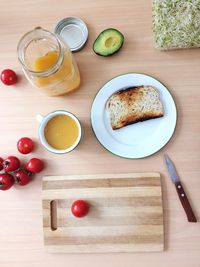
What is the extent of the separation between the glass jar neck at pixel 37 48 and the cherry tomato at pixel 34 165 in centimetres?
26

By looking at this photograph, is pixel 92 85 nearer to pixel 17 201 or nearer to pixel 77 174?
pixel 77 174

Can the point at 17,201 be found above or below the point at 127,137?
below

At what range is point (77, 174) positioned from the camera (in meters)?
1.11

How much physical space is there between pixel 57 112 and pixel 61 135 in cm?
7

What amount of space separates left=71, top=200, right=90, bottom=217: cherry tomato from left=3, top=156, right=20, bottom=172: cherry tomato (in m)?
0.20

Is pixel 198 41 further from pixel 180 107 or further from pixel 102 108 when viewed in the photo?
pixel 102 108

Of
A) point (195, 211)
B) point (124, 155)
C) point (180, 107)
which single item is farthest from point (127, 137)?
point (195, 211)

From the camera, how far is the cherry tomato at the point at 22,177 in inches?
42.9

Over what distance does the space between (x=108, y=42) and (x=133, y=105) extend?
0.66ft

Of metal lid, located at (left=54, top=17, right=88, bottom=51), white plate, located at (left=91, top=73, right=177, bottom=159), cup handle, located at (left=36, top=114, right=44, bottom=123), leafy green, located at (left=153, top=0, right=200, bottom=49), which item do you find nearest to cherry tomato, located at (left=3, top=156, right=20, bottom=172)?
cup handle, located at (left=36, top=114, right=44, bottom=123)

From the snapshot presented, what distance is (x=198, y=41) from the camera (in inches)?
42.1

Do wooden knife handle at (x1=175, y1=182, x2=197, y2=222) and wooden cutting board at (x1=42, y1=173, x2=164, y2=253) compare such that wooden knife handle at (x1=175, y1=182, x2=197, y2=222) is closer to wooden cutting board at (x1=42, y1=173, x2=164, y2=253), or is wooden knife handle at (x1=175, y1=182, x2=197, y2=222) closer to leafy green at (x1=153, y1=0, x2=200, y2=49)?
wooden cutting board at (x1=42, y1=173, x2=164, y2=253)

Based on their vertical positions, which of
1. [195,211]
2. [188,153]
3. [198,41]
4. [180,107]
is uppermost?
[198,41]

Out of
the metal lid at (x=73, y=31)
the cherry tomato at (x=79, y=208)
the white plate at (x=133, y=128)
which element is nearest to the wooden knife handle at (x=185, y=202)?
the white plate at (x=133, y=128)
